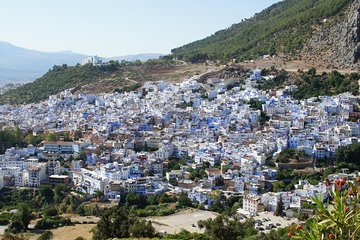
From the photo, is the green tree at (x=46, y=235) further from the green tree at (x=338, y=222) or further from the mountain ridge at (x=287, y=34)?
the mountain ridge at (x=287, y=34)

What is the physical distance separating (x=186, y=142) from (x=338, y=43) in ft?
49.8

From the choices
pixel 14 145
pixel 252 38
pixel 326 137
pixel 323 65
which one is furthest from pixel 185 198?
pixel 252 38

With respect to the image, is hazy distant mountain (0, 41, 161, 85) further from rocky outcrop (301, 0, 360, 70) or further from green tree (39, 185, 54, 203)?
green tree (39, 185, 54, 203)

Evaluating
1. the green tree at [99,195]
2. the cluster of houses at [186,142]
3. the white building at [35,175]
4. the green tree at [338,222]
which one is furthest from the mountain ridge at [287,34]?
the green tree at [338,222]

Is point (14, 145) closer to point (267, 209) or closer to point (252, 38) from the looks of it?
point (267, 209)

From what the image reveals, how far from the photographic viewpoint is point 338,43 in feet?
108

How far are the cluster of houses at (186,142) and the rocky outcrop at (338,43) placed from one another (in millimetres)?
4161

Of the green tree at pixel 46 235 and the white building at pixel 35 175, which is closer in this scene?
the green tree at pixel 46 235

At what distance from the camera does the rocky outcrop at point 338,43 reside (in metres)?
31.5

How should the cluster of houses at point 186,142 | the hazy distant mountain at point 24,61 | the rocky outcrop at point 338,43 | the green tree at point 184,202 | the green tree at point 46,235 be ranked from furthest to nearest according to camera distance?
the hazy distant mountain at point 24,61
the rocky outcrop at point 338,43
the cluster of houses at point 186,142
the green tree at point 184,202
the green tree at point 46,235

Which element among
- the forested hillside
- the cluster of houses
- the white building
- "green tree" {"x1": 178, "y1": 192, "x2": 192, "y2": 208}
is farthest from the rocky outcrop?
the white building

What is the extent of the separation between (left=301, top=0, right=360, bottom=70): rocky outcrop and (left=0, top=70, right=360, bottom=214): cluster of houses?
13.7 ft

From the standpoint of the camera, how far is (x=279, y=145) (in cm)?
2027

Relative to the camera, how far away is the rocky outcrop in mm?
31469
